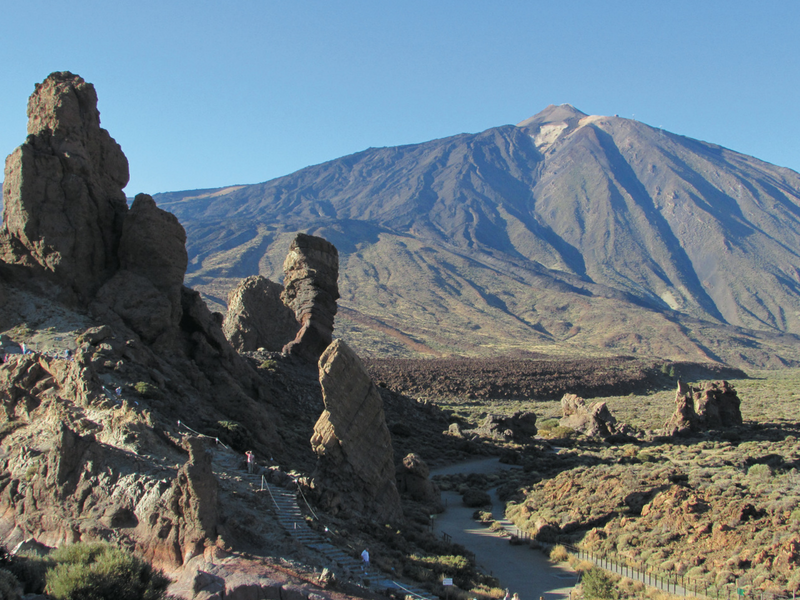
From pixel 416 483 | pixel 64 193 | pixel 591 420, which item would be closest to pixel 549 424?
pixel 591 420

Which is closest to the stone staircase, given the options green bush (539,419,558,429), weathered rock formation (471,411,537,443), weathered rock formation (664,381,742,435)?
weathered rock formation (471,411,537,443)

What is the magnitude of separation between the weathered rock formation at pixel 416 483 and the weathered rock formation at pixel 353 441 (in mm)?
4025

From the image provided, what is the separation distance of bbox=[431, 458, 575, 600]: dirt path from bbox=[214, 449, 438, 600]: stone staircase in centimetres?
426

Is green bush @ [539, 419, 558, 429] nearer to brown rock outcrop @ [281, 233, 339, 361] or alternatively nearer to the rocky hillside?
the rocky hillside

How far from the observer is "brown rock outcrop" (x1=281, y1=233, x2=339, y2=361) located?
3709 cm

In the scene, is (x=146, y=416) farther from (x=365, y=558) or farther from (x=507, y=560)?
(x=507, y=560)

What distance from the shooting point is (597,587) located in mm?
13719

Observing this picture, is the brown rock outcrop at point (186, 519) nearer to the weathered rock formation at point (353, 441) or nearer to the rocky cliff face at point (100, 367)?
the rocky cliff face at point (100, 367)

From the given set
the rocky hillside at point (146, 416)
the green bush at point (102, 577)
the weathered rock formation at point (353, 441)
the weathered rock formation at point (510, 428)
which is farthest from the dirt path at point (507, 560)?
the weathered rock formation at point (510, 428)

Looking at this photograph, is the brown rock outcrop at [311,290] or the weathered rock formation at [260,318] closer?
the brown rock outcrop at [311,290]

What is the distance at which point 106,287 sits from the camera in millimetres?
20656

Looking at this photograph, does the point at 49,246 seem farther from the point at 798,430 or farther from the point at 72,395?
the point at 798,430

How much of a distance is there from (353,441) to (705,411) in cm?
2710

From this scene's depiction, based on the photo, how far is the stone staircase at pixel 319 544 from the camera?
37.7ft
